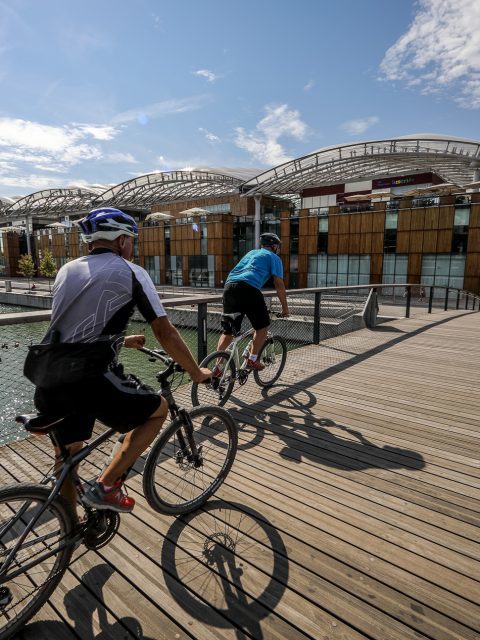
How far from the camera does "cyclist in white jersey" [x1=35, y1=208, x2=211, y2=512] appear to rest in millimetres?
1749

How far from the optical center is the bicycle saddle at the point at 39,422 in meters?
1.71

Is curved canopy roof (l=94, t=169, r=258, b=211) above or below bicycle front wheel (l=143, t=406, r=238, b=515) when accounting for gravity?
above

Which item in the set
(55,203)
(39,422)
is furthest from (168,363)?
(55,203)

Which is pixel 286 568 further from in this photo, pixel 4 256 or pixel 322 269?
pixel 4 256

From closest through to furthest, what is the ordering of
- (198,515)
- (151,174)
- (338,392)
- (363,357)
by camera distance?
(198,515) → (338,392) → (363,357) → (151,174)

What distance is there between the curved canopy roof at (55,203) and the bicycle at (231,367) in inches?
1946

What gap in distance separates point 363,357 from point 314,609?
5.41 m

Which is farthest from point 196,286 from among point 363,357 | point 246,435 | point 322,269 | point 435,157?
point 246,435

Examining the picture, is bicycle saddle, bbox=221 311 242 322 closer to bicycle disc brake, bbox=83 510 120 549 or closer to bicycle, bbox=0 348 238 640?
bicycle, bbox=0 348 238 640

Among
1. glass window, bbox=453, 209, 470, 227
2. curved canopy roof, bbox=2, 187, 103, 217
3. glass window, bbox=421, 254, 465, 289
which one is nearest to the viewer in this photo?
glass window, bbox=453, 209, 470, 227

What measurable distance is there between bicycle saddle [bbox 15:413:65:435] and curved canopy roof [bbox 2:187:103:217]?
170 feet

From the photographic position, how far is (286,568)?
2094 mm

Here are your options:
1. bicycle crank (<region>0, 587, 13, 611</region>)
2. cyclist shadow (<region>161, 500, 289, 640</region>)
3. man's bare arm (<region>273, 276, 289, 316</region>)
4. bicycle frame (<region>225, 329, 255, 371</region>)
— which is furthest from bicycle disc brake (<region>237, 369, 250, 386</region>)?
bicycle crank (<region>0, 587, 13, 611</region>)

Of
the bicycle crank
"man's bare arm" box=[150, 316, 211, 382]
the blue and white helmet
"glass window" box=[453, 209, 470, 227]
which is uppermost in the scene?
"glass window" box=[453, 209, 470, 227]
